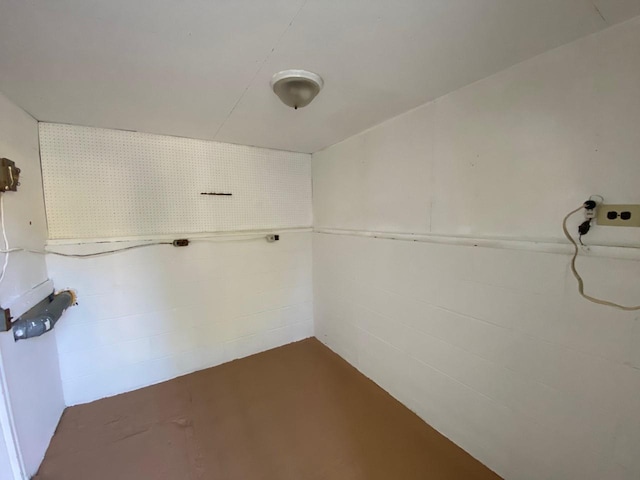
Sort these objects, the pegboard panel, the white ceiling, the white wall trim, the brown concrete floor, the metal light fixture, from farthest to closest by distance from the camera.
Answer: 1. the pegboard panel
2. the brown concrete floor
3. the metal light fixture
4. the white wall trim
5. the white ceiling

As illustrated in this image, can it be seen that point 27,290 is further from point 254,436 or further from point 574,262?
point 574,262

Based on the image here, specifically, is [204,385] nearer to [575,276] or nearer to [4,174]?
[4,174]

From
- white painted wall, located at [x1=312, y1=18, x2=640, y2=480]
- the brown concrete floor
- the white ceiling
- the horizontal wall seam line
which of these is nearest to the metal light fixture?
the white ceiling

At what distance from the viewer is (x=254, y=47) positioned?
109 centimetres

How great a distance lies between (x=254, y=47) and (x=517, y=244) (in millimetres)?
1517

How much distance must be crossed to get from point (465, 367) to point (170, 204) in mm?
2515

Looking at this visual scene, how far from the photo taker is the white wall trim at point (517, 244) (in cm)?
102

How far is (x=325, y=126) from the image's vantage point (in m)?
2.07

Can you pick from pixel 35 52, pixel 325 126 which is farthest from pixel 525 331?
pixel 35 52

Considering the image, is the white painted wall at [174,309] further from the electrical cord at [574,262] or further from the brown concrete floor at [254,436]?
the electrical cord at [574,262]

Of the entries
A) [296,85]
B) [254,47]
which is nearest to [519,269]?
[296,85]

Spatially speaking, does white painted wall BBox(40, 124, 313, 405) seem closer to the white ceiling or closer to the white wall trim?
the white ceiling

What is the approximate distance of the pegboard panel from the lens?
6.27ft

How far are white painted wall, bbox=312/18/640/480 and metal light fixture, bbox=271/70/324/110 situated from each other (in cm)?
80
